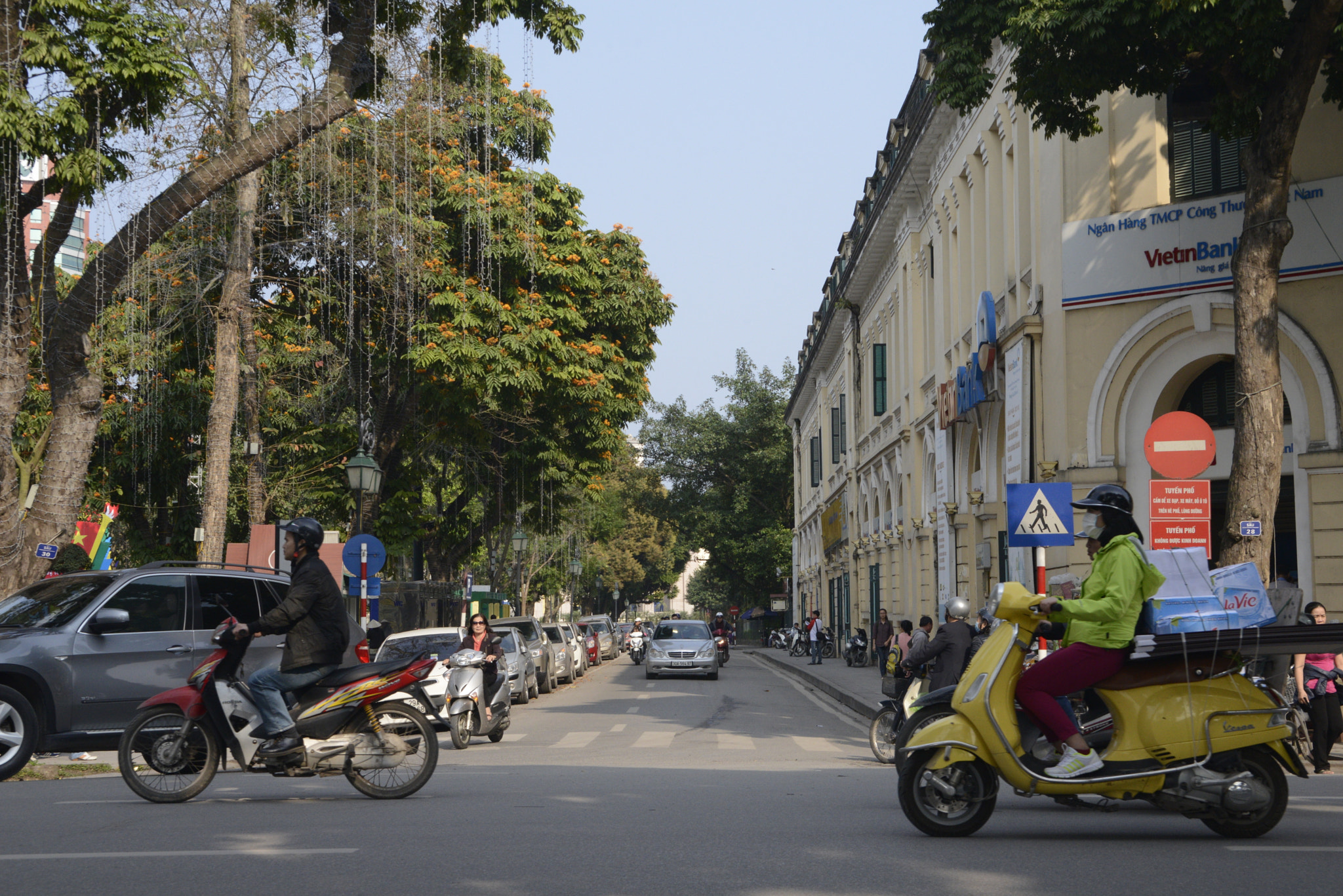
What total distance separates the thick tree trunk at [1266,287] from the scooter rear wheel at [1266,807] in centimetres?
735

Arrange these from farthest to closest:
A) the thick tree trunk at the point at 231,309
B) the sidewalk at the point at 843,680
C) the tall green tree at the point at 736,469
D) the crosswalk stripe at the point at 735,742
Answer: the tall green tree at the point at 736,469
the sidewalk at the point at 843,680
the thick tree trunk at the point at 231,309
the crosswalk stripe at the point at 735,742

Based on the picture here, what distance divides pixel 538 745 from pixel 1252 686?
10.7 meters

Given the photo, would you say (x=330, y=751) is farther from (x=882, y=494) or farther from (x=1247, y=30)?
(x=882, y=494)

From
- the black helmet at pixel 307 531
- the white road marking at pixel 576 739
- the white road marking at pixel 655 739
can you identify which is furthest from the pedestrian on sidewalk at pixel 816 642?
the black helmet at pixel 307 531

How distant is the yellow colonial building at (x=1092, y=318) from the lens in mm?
18156

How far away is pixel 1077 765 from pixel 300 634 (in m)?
4.79

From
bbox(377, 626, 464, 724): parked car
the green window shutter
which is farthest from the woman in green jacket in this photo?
the green window shutter

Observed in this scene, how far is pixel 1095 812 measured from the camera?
8.50 m

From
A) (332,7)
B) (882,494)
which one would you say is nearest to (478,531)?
(882,494)

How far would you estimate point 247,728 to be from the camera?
8703mm

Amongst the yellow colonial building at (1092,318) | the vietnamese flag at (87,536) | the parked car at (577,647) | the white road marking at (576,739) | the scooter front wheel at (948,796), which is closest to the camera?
the scooter front wheel at (948,796)

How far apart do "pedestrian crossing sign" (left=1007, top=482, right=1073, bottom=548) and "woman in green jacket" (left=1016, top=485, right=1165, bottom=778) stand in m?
7.11

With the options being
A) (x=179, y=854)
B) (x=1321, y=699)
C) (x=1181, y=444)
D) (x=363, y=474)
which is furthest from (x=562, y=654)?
(x=179, y=854)

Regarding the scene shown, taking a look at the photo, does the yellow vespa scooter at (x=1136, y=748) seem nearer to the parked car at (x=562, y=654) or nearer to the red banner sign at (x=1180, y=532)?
the red banner sign at (x=1180, y=532)
